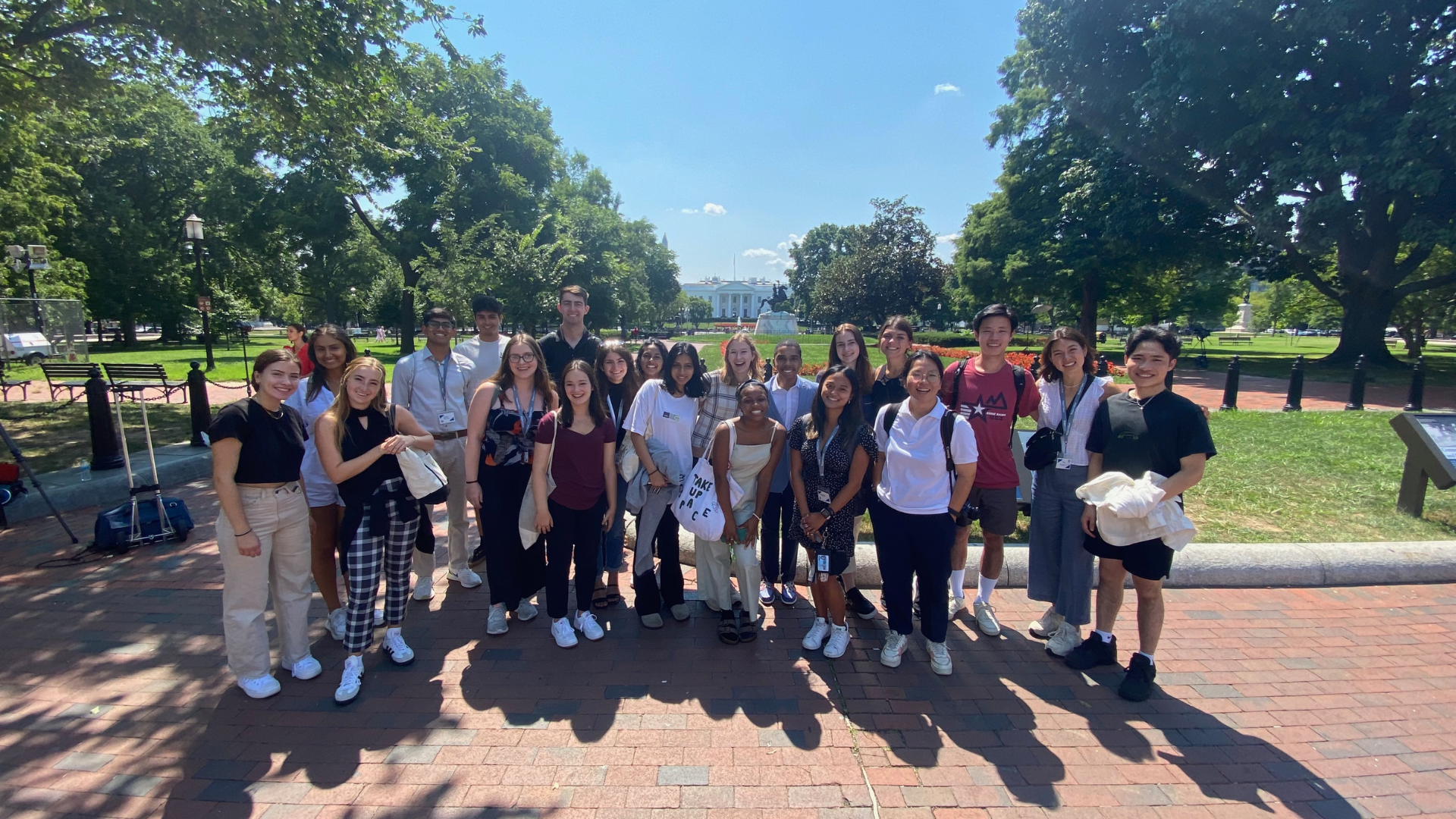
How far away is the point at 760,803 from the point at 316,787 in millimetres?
1876

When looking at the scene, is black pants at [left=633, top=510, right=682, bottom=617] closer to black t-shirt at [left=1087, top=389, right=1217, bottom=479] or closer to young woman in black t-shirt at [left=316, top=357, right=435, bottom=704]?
young woman in black t-shirt at [left=316, top=357, right=435, bottom=704]

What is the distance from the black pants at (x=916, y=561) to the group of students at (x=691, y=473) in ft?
0.05

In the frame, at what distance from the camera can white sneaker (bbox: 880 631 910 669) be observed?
3594mm

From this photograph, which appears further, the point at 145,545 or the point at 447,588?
the point at 145,545

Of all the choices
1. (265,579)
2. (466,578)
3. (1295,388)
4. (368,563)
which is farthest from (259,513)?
(1295,388)

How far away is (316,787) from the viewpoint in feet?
8.64

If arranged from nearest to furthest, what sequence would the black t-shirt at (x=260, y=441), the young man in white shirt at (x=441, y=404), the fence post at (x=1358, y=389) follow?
the black t-shirt at (x=260, y=441) < the young man in white shirt at (x=441, y=404) < the fence post at (x=1358, y=389)

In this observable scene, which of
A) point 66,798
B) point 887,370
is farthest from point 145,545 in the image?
point 887,370

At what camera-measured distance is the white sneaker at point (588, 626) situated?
12.8ft

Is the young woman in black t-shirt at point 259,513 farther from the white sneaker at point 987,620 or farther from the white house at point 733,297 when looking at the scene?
the white house at point 733,297

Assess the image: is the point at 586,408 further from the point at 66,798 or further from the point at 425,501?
the point at 66,798

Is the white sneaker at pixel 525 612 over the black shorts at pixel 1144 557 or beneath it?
beneath

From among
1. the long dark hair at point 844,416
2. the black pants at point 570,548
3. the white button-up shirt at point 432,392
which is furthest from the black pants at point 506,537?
the long dark hair at point 844,416

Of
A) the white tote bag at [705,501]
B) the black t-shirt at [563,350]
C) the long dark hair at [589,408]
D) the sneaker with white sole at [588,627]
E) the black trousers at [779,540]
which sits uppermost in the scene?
the black t-shirt at [563,350]
